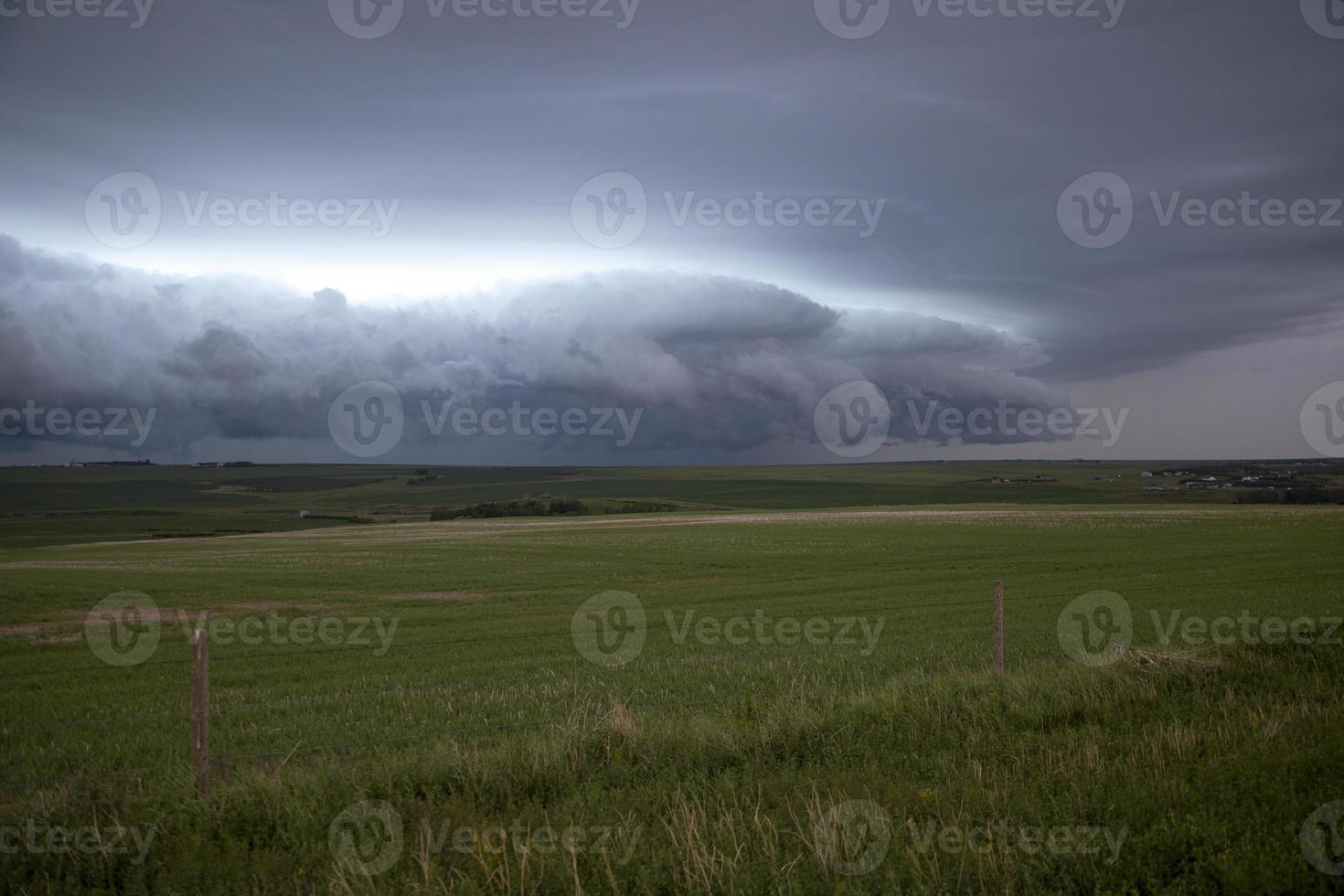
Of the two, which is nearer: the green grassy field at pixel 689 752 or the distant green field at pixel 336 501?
the green grassy field at pixel 689 752

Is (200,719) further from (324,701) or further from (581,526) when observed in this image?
(581,526)

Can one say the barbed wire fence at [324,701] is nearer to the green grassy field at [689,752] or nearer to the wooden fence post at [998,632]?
the wooden fence post at [998,632]

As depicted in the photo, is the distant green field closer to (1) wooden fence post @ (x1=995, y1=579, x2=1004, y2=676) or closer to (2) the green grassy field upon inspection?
(2) the green grassy field

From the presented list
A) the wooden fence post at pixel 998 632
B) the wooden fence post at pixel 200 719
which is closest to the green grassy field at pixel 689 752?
the wooden fence post at pixel 200 719

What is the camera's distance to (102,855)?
251 inches

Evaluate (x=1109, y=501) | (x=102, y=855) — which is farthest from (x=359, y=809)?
(x=1109, y=501)

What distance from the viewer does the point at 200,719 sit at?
25.8 feet

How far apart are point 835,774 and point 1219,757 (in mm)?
3400

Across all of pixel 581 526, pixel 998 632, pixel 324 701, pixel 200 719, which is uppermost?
pixel 200 719

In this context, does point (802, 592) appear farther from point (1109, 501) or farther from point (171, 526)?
point (1109, 501)

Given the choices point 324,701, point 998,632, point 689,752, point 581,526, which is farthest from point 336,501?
point 689,752

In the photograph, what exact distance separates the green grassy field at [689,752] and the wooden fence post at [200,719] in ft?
0.85

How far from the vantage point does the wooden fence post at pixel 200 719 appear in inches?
304

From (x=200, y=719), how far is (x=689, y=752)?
15.4ft
